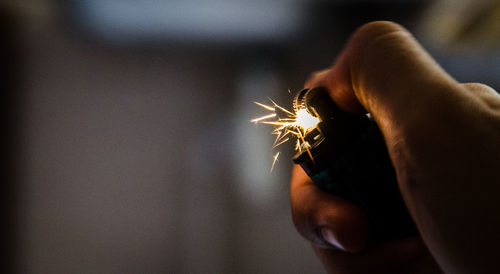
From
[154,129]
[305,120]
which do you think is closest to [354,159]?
[305,120]

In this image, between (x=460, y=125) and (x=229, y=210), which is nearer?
(x=460, y=125)

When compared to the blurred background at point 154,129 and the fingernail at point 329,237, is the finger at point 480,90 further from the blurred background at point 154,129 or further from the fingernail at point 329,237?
the blurred background at point 154,129

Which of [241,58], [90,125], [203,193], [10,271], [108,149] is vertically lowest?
[10,271]

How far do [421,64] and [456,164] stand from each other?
0.14 m

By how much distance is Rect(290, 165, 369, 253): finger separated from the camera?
1.57 feet

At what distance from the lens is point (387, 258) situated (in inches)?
20.7

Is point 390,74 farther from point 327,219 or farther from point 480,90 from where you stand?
point 327,219

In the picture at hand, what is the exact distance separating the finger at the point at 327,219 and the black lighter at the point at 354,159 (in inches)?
1.4

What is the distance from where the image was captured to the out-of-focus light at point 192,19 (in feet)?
4.39

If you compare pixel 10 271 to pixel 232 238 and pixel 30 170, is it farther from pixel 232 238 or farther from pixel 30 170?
pixel 232 238

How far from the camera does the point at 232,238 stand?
1351mm

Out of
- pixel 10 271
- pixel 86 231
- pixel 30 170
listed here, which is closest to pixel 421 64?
pixel 86 231

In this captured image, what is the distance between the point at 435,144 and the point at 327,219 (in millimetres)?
228

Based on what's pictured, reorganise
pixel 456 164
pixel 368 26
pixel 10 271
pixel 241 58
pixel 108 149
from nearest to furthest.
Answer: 1. pixel 456 164
2. pixel 368 26
3. pixel 10 271
4. pixel 108 149
5. pixel 241 58
